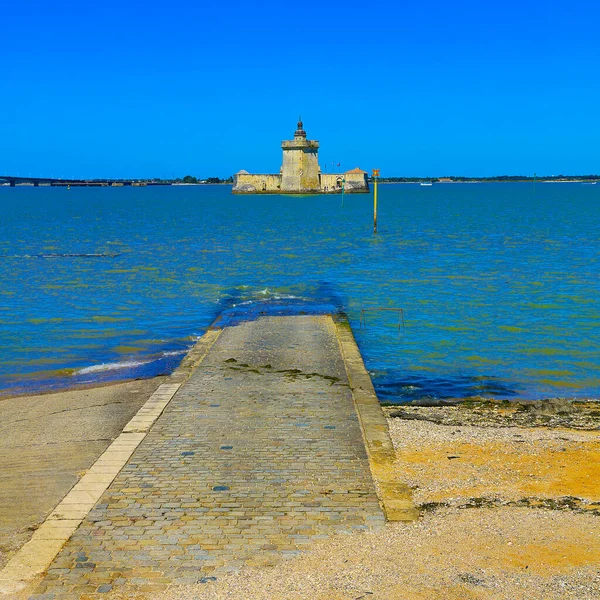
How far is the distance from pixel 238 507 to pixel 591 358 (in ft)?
41.1

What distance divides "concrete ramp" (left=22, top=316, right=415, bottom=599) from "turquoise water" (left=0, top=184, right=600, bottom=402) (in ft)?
9.67

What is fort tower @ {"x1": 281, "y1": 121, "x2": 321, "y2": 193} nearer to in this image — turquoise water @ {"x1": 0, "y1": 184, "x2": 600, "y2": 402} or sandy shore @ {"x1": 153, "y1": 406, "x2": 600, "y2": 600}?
turquoise water @ {"x1": 0, "y1": 184, "x2": 600, "y2": 402}

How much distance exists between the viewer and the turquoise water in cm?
1689

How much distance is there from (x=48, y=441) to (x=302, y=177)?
5198 inches

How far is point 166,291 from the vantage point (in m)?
29.8

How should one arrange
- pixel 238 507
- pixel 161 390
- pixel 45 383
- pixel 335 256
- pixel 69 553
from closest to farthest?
pixel 69 553, pixel 238 507, pixel 161 390, pixel 45 383, pixel 335 256

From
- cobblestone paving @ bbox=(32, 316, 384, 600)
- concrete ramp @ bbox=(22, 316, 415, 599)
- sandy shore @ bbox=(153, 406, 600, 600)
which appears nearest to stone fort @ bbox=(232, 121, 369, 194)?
concrete ramp @ bbox=(22, 316, 415, 599)

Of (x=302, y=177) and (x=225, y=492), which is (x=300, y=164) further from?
(x=225, y=492)

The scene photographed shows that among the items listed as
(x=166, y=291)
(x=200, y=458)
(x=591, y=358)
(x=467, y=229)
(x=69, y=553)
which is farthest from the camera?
(x=467, y=229)

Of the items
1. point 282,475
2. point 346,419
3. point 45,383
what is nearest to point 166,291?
point 45,383

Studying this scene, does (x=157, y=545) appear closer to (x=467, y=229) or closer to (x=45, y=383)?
(x=45, y=383)

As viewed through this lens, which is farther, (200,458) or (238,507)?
(200,458)

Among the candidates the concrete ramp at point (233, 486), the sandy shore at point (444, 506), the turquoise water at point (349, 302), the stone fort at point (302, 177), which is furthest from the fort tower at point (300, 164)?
the sandy shore at point (444, 506)

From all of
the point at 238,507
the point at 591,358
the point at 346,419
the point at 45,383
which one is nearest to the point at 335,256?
the point at 591,358
